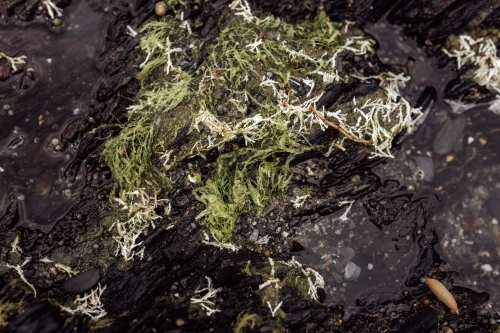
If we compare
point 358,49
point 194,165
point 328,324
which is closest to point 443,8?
point 358,49

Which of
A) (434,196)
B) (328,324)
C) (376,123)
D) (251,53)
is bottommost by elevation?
(328,324)

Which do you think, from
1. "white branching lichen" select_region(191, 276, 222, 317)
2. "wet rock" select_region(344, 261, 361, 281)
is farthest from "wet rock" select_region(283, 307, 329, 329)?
"white branching lichen" select_region(191, 276, 222, 317)

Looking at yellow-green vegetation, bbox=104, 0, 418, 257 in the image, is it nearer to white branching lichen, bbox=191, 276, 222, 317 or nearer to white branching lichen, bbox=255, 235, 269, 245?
white branching lichen, bbox=255, 235, 269, 245

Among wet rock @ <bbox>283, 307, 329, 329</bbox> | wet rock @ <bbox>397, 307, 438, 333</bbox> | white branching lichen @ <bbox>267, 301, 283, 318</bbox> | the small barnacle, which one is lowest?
wet rock @ <bbox>397, 307, 438, 333</bbox>

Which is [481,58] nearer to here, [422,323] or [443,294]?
[443,294]

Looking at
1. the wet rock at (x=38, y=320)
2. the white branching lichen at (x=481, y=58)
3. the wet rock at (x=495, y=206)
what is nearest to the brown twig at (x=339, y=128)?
the white branching lichen at (x=481, y=58)

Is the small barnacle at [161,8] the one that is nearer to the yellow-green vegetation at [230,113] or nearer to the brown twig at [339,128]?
the yellow-green vegetation at [230,113]

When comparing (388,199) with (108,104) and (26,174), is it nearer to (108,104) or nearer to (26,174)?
(108,104)
